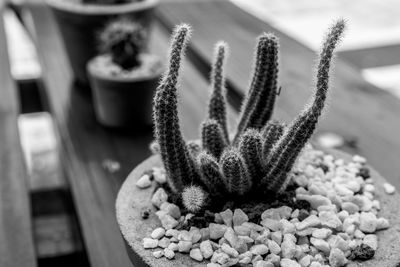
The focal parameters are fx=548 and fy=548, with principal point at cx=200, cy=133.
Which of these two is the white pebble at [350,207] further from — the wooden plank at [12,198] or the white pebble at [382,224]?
the wooden plank at [12,198]

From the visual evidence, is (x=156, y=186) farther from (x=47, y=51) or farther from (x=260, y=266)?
(x=47, y=51)

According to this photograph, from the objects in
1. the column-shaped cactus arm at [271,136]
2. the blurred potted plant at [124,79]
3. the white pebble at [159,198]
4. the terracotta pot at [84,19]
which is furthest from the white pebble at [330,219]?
the terracotta pot at [84,19]

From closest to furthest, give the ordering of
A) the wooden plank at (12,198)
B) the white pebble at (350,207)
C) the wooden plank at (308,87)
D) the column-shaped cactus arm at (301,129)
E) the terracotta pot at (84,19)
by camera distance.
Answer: the column-shaped cactus arm at (301,129)
the white pebble at (350,207)
the wooden plank at (12,198)
the wooden plank at (308,87)
the terracotta pot at (84,19)

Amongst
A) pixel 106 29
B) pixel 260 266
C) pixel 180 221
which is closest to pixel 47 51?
pixel 106 29

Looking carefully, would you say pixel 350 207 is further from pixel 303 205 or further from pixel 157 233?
pixel 157 233

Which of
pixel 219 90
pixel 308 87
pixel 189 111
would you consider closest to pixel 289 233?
pixel 219 90
